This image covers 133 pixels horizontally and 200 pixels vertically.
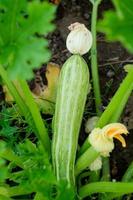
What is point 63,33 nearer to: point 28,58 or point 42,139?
point 42,139

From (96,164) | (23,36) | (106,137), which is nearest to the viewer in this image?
(23,36)

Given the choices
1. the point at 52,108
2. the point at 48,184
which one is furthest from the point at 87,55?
the point at 48,184

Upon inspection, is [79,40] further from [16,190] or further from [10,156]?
[16,190]

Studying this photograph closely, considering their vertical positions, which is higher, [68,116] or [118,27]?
[118,27]

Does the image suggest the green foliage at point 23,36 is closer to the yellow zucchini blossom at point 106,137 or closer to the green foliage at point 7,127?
the yellow zucchini blossom at point 106,137

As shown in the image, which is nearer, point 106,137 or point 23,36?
point 23,36

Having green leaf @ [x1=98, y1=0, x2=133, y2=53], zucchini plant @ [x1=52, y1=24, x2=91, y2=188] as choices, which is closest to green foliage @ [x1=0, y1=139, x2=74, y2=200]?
zucchini plant @ [x1=52, y1=24, x2=91, y2=188]

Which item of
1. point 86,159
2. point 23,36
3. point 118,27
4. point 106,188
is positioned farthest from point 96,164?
point 118,27
